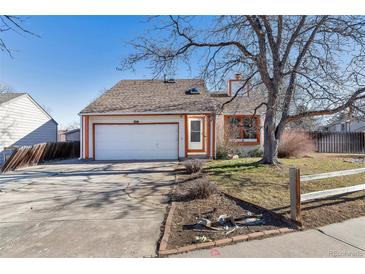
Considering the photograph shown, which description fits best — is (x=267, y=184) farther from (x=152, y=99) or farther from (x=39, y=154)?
(x=39, y=154)

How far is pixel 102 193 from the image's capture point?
6121 millimetres

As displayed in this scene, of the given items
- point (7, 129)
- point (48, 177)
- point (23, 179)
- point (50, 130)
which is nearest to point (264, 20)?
point (48, 177)

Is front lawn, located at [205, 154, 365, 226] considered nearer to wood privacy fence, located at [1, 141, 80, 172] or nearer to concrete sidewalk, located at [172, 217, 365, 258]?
concrete sidewalk, located at [172, 217, 365, 258]

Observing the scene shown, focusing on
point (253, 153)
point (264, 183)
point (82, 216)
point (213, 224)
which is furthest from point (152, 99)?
point (213, 224)

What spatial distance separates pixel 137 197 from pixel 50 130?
21.0 m

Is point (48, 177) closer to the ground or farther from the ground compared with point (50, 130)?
closer to the ground

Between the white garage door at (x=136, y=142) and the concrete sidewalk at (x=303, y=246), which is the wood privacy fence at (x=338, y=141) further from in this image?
the concrete sidewalk at (x=303, y=246)

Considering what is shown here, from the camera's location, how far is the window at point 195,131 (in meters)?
13.9

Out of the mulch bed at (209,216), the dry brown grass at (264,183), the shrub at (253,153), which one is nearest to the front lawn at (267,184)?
the dry brown grass at (264,183)

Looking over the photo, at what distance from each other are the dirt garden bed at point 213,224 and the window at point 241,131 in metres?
9.32

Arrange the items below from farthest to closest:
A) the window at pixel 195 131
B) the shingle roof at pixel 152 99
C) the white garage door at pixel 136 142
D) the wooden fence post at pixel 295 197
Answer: the window at pixel 195 131, the white garage door at pixel 136 142, the shingle roof at pixel 152 99, the wooden fence post at pixel 295 197

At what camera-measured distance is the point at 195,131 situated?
1391cm
